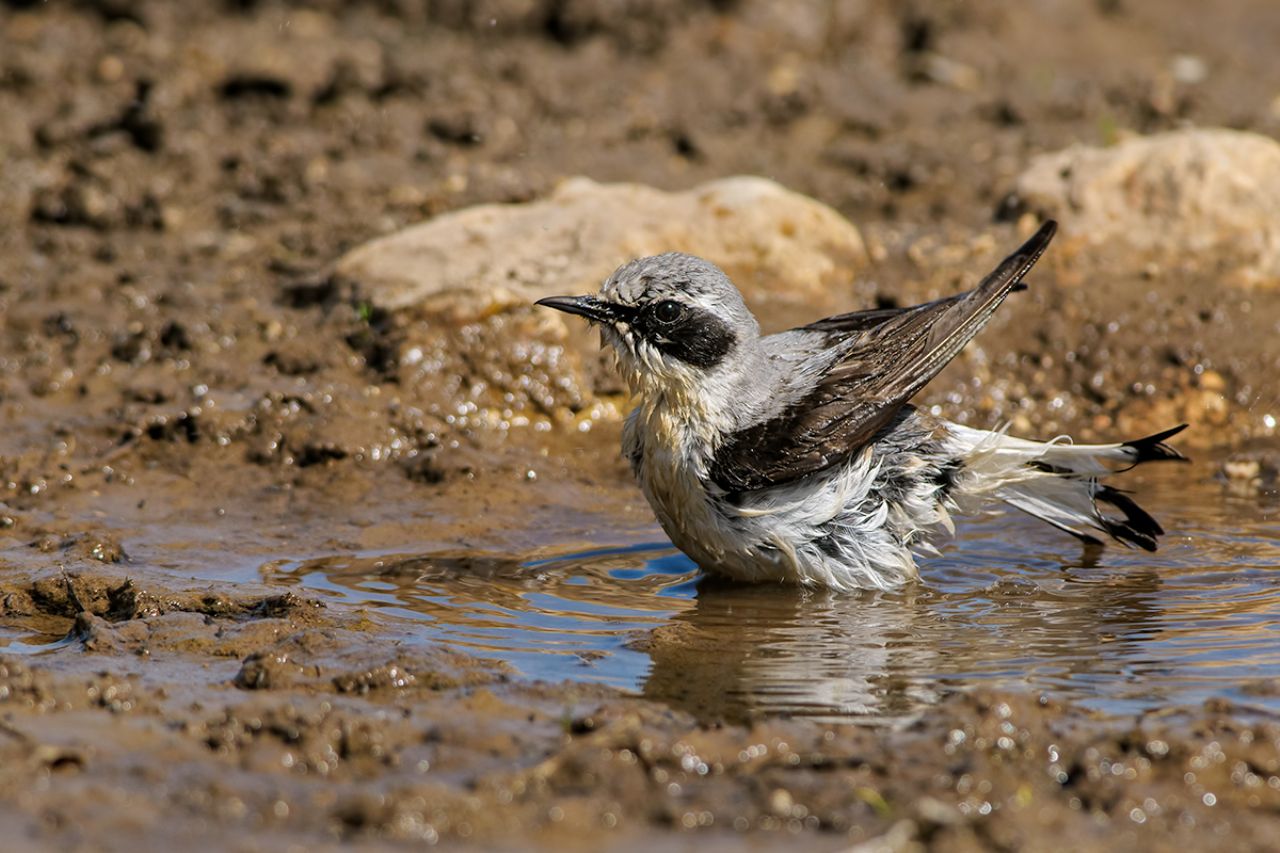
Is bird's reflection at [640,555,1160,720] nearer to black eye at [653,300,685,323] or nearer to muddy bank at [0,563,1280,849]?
muddy bank at [0,563,1280,849]

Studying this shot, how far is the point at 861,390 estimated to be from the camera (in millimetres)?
6973

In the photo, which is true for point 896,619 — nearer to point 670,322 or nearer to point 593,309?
point 670,322

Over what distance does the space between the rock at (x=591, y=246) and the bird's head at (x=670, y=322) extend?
1743mm

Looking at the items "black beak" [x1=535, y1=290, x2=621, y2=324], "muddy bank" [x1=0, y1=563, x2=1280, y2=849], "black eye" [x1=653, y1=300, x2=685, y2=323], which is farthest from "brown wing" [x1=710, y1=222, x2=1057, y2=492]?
"muddy bank" [x1=0, y1=563, x2=1280, y2=849]

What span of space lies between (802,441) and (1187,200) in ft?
13.0

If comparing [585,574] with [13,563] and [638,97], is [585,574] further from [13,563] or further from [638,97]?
[638,97]

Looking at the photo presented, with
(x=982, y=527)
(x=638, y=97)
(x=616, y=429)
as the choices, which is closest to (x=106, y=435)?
(x=616, y=429)

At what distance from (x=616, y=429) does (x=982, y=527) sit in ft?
6.95

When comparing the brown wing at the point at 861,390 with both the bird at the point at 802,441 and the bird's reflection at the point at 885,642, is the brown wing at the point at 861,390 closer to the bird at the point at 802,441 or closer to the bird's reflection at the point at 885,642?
the bird at the point at 802,441

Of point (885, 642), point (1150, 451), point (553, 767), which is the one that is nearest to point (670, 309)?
point (885, 642)

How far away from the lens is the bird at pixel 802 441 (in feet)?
22.6

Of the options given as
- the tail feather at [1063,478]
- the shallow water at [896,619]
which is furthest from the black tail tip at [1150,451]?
the shallow water at [896,619]

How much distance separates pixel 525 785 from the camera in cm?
451

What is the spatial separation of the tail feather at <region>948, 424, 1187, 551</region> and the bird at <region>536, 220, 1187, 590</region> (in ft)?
0.03
